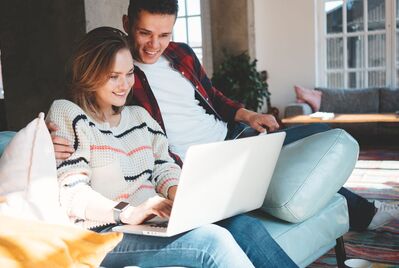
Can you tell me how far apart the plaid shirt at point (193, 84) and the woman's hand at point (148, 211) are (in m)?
0.80

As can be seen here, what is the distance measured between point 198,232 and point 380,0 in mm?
6478

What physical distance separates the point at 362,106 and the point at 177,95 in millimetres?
5012

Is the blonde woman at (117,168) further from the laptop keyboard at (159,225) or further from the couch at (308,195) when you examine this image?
the couch at (308,195)

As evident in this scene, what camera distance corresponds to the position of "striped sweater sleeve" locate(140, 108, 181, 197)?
192 cm

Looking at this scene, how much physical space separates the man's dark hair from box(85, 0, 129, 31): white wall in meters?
1.59

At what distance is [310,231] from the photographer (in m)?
1.96

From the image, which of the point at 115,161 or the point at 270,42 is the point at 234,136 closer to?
the point at 115,161

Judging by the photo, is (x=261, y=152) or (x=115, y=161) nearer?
(x=261, y=152)

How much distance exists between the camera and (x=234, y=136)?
2.63 m

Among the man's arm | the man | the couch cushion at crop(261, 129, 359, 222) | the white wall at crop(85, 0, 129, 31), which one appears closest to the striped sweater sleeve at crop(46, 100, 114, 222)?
the man

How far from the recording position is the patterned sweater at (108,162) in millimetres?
1596

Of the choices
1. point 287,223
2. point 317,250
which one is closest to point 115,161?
point 287,223

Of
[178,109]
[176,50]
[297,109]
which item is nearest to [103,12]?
[176,50]

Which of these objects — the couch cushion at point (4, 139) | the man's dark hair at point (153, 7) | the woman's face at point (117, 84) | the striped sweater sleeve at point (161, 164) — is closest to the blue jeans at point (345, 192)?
the striped sweater sleeve at point (161, 164)
